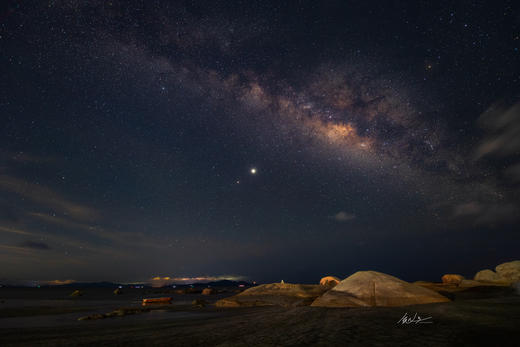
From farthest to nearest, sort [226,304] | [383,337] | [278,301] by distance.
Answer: [226,304]
[278,301]
[383,337]

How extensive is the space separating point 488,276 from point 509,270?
8.62ft

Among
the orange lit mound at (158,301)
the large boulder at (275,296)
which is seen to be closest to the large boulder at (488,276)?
the large boulder at (275,296)

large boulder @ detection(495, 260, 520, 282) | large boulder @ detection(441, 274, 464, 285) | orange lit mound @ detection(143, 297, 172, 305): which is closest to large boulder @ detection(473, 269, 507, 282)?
large boulder @ detection(495, 260, 520, 282)

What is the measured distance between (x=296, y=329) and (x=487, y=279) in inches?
1728

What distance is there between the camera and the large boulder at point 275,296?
68.7ft

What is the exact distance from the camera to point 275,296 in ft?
74.5

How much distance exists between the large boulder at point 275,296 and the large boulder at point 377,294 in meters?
5.24

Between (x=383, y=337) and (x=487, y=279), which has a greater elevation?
(x=383, y=337)

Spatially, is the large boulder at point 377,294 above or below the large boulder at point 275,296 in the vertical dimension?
above

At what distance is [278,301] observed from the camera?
20703 millimetres

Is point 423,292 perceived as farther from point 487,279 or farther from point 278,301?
point 487,279

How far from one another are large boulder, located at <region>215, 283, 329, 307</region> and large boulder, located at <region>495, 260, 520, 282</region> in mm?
28809

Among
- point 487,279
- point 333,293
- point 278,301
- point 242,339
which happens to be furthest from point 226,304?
point 487,279

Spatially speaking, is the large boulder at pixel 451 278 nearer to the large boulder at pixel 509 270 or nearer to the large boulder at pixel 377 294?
the large boulder at pixel 509 270
